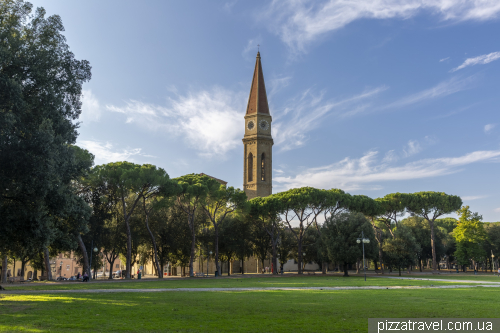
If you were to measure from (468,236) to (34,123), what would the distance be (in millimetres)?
56608

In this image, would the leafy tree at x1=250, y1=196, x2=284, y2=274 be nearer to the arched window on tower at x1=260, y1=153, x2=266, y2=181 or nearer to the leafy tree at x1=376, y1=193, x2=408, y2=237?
the leafy tree at x1=376, y1=193, x2=408, y2=237

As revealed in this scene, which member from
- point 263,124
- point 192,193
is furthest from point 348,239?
point 263,124

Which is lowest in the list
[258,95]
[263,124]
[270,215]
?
[270,215]

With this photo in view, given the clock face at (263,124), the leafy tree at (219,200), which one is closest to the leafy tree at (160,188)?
the leafy tree at (219,200)

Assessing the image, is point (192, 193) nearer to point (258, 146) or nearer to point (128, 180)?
point (128, 180)

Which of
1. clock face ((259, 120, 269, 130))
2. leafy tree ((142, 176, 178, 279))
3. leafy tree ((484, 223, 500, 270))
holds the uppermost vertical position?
clock face ((259, 120, 269, 130))

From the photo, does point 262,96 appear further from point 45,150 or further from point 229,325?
point 229,325

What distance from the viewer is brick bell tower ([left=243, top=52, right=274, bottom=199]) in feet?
243

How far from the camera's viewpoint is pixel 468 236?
180ft

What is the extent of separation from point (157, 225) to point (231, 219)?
10897 mm

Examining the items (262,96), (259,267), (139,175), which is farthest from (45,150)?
(262,96)

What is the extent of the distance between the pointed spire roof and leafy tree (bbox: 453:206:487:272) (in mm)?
40310

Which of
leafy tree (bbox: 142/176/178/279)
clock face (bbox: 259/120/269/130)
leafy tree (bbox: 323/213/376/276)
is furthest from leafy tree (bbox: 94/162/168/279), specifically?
clock face (bbox: 259/120/269/130)

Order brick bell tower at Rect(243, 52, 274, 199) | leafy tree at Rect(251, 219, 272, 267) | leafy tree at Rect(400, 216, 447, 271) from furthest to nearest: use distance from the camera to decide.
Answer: brick bell tower at Rect(243, 52, 274, 199)
leafy tree at Rect(400, 216, 447, 271)
leafy tree at Rect(251, 219, 272, 267)
